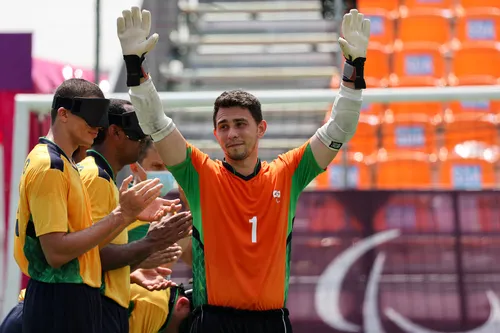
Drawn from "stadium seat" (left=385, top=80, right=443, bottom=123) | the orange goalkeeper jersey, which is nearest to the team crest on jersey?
the orange goalkeeper jersey

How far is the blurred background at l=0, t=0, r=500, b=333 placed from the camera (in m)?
5.66

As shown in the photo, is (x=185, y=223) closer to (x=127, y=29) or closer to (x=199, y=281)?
(x=199, y=281)

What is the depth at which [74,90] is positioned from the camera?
3.38 m

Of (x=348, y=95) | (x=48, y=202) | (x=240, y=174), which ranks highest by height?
(x=348, y=95)

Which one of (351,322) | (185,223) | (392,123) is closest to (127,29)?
(185,223)

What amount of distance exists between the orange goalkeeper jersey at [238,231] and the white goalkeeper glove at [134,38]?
0.40m

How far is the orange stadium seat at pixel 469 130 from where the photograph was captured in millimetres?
9367

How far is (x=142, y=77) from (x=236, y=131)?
448mm

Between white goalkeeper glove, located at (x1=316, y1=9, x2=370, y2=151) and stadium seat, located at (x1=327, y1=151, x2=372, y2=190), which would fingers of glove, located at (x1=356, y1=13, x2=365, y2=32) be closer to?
white goalkeeper glove, located at (x1=316, y1=9, x2=370, y2=151)

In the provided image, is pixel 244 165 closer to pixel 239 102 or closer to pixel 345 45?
pixel 239 102

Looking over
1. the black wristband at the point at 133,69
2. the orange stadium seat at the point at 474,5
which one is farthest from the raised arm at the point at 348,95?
the orange stadium seat at the point at 474,5

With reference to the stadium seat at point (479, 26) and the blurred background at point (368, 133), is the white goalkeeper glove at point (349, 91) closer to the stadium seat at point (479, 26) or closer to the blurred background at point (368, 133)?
the blurred background at point (368, 133)

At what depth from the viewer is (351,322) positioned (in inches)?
220

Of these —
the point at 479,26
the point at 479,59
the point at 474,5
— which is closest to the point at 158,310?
the point at 479,59
